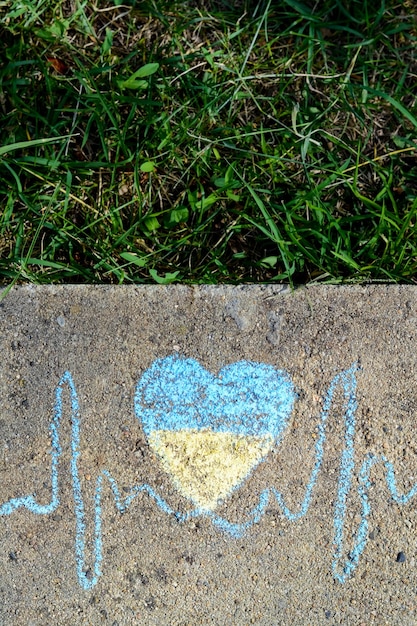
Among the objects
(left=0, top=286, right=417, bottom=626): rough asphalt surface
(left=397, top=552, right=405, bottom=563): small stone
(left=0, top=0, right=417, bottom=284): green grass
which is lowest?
(left=397, top=552, right=405, bottom=563): small stone

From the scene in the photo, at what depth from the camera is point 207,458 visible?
201cm

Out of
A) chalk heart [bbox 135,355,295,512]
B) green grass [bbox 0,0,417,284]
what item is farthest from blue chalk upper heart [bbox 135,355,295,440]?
green grass [bbox 0,0,417,284]

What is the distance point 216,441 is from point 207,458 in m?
0.07

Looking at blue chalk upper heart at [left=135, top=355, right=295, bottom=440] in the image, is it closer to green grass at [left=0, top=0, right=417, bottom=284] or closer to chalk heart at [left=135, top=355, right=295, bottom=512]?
chalk heart at [left=135, top=355, right=295, bottom=512]

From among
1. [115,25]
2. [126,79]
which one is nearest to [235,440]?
[126,79]

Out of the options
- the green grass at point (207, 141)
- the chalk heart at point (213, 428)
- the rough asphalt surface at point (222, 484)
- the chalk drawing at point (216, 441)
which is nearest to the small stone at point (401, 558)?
the rough asphalt surface at point (222, 484)

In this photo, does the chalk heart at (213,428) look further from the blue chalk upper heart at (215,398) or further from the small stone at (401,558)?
the small stone at (401,558)

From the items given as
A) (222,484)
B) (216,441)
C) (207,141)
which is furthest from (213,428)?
(207,141)

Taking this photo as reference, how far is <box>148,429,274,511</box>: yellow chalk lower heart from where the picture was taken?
201 centimetres

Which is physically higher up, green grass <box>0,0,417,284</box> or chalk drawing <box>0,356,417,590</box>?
green grass <box>0,0,417,284</box>

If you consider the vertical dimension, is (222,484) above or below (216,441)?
below

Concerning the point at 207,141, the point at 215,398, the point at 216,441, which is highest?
the point at 207,141

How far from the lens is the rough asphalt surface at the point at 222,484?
2.00 m

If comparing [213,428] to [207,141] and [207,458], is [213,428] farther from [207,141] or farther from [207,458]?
[207,141]
